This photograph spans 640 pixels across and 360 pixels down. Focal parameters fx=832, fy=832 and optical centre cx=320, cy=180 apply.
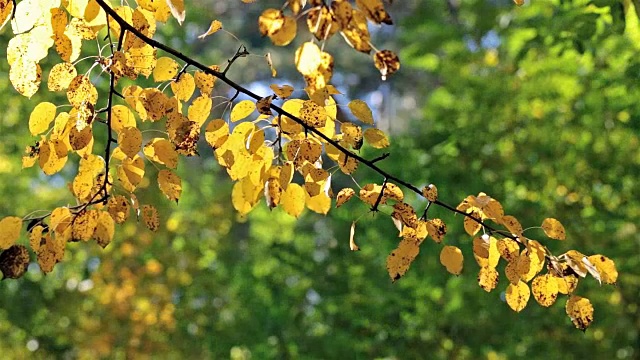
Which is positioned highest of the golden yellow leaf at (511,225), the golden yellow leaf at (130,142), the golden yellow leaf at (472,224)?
the golden yellow leaf at (130,142)

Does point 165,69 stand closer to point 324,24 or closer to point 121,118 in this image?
point 121,118

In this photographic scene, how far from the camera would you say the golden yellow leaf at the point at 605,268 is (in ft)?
3.87

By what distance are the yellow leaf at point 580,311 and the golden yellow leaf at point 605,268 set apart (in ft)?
0.14

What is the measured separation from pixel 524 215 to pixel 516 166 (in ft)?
0.93

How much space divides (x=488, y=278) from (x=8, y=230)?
0.69 meters

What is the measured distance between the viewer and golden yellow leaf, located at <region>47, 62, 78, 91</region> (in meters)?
1.12

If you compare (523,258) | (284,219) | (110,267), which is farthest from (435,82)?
(523,258)

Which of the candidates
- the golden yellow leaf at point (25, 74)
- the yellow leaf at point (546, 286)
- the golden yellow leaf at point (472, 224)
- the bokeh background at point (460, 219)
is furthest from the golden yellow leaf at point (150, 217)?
the bokeh background at point (460, 219)

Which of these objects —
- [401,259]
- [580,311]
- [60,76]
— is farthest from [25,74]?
[580,311]

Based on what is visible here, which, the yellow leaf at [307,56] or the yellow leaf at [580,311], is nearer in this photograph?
the yellow leaf at [307,56]

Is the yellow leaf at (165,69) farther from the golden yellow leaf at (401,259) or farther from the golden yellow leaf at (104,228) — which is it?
the golden yellow leaf at (401,259)

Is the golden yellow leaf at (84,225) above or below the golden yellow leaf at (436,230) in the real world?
below

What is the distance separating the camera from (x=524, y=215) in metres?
3.63

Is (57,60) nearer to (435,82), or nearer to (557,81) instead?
(557,81)
